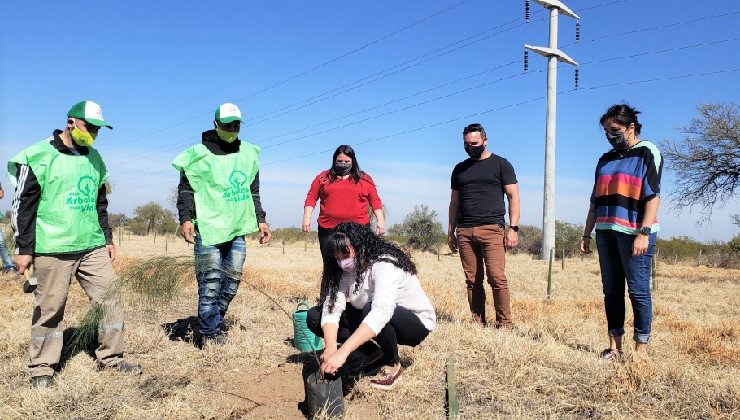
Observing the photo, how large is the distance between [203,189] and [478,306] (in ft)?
8.64

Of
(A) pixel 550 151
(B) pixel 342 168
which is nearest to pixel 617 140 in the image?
(B) pixel 342 168

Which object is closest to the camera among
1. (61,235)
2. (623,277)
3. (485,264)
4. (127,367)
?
(61,235)

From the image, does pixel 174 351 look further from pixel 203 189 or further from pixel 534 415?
pixel 534 415

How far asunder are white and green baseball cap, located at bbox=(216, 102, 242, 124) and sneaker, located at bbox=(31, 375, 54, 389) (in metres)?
2.06

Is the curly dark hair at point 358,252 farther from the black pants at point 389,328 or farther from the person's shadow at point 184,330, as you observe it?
the person's shadow at point 184,330

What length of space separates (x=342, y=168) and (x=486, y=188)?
4.12 ft

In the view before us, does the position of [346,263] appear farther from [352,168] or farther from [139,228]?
[139,228]

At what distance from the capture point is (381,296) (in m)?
3.08

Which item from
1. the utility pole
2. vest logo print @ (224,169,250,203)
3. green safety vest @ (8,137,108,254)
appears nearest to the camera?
green safety vest @ (8,137,108,254)

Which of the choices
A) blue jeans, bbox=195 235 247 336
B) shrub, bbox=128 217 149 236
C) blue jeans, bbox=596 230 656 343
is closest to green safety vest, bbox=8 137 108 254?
blue jeans, bbox=195 235 247 336

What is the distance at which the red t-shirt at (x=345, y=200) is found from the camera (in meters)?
4.84

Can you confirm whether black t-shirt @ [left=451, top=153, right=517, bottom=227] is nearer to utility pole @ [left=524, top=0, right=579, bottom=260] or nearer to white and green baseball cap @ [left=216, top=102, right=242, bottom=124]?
white and green baseball cap @ [left=216, top=102, right=242, bottom=124]

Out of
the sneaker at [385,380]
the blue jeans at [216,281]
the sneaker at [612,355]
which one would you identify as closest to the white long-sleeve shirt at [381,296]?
the sneaker at [385,380]

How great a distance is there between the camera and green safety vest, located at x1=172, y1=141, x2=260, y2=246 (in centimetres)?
427
